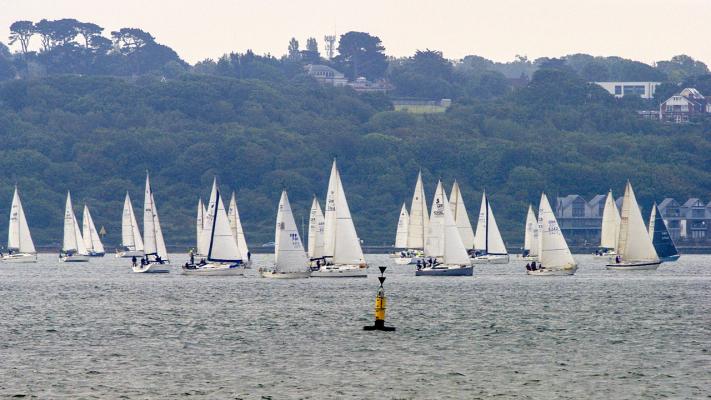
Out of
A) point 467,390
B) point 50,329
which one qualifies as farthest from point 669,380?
point 50,329

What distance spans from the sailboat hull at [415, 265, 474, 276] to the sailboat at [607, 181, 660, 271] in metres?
15.6

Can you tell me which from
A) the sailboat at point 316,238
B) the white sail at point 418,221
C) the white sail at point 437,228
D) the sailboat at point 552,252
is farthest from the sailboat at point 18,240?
the sailboat at point 552,252

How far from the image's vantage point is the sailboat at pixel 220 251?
11619cm

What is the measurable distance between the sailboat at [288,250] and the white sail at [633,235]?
29.0 meters

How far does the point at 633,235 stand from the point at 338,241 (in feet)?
98.0

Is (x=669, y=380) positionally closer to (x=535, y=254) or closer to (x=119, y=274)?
(x=119, y=274)

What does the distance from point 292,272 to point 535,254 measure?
5322 centimetres

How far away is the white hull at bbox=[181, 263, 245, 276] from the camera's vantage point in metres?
121

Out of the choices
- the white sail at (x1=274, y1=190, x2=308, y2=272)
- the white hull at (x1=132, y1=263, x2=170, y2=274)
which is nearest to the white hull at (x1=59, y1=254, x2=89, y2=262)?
the white hull at (x1=132, y1=263, x2=170, y2=274)

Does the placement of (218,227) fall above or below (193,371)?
above

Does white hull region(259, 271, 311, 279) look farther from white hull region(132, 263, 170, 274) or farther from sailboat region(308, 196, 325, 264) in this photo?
white hull region(132, 263, 170, 274)

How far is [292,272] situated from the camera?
116 meters

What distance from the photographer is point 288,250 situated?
11406cm

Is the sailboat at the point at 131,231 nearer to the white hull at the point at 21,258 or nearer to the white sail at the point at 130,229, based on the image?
the white sail at the point at 130,229
